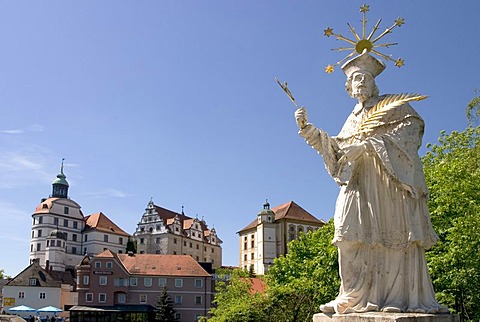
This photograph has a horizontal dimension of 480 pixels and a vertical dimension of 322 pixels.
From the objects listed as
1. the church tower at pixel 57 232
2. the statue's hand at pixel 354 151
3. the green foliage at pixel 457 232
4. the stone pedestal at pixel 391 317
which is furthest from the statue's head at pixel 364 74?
the church tower at pixel 57 232

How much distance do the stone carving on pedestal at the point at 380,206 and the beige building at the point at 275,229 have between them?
293 feet

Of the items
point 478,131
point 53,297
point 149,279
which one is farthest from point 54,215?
point 478,131

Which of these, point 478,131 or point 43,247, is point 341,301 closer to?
point 478,131

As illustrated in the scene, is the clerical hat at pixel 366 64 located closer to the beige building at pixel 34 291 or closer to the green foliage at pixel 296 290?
the green foliage at pixel 296 290

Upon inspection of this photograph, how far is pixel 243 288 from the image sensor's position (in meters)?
36.2

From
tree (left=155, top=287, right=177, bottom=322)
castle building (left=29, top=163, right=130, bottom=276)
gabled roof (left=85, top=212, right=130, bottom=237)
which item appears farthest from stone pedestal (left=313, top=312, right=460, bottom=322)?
gabled roof (left=85, top=212, right=130, bottom=237)

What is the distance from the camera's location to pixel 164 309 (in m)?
61.4

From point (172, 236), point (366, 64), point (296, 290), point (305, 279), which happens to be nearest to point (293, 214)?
point (172, 236)

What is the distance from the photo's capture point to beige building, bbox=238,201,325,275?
97.1 m

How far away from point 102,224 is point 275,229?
105 feet

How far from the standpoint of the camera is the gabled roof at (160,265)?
68.2m

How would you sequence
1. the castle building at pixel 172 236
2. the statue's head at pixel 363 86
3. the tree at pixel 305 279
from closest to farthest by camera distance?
the statue's head at pixel 363 86, the tree at pixel 305 279, the castle building at pixel 172 236

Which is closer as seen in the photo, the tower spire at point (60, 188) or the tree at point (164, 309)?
the tree at point (164, 309)

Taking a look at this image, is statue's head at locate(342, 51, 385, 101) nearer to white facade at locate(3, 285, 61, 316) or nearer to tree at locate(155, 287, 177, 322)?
tree at locate(155, 287, 177, 322)
